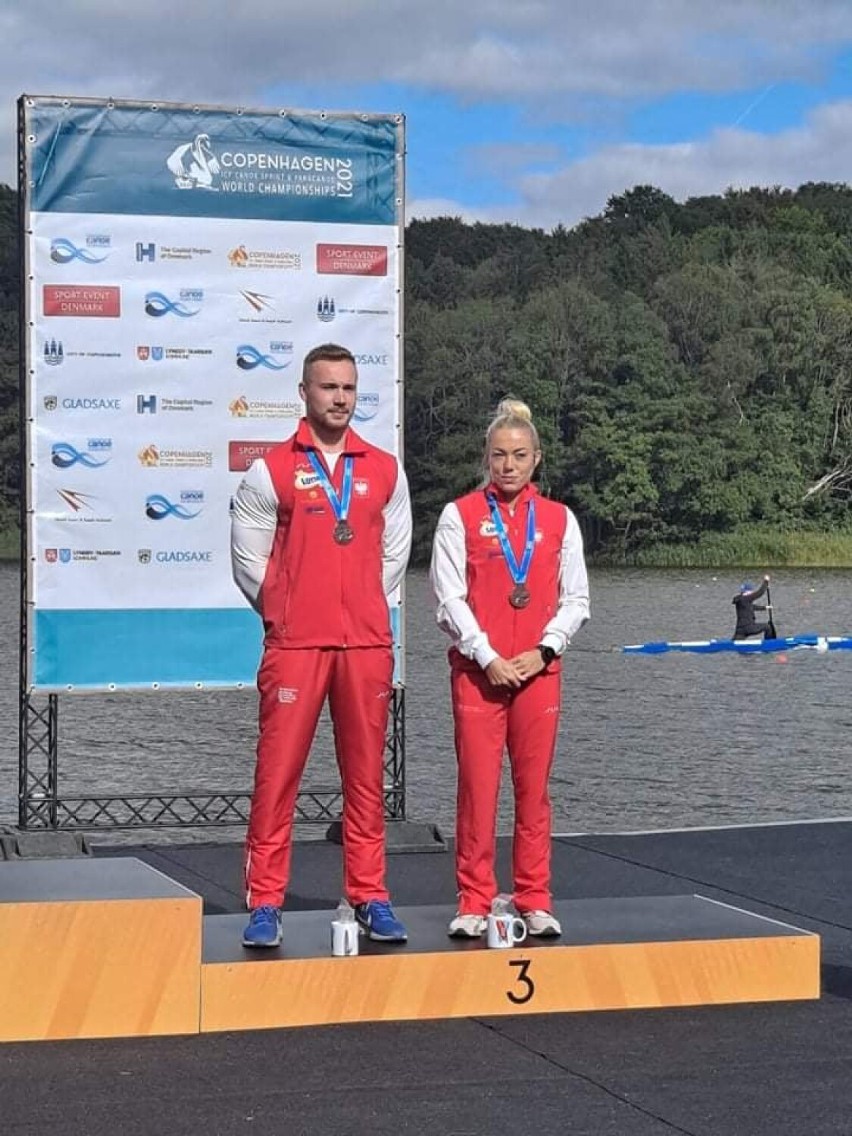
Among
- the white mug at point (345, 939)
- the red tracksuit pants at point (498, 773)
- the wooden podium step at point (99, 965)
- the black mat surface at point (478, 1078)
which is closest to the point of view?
the black mat surface at point (478, 1078)

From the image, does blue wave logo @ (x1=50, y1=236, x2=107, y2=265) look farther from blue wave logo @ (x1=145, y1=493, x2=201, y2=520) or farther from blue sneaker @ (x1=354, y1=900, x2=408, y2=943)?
blue sneaker @ (x1=354, y1=900, x2=408, y2=943)

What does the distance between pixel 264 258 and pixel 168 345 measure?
2.26 feet

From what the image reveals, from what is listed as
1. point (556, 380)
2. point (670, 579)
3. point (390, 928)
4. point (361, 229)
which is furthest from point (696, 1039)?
point (556, 380)

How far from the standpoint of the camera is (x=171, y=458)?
10617 mm

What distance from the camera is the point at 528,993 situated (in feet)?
21.6

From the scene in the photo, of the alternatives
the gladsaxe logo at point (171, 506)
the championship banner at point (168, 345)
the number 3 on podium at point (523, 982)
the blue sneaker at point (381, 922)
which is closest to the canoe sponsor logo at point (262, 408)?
the championship banner at point (168, 345)

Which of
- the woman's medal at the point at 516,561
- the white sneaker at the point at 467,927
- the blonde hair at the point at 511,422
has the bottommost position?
the white sneaker at the point at 467,927

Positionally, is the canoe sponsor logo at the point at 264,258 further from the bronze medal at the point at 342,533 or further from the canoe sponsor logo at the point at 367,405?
Result: the bronze medal at the point at 342,533

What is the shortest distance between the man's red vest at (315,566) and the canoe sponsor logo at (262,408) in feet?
12.7

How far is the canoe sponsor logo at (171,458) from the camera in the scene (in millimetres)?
10594

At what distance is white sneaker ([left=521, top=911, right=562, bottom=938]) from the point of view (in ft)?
22.3

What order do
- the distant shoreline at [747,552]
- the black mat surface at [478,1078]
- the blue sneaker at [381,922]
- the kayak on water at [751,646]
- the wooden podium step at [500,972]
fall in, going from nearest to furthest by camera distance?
1. the black mat surface at [478,1078]
2. the wooden podium step at [500,972]
3. the blue sneaker at [381,922]
4. the kayak on water at [751,646]
5. the distant shoreline at [747,552]

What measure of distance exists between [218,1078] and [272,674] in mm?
1502

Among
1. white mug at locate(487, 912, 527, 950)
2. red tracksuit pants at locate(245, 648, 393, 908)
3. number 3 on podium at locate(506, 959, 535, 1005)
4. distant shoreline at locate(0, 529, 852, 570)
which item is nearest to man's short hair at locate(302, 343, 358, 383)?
red tracksuit pants at locate(245, 648, 393, 908)
